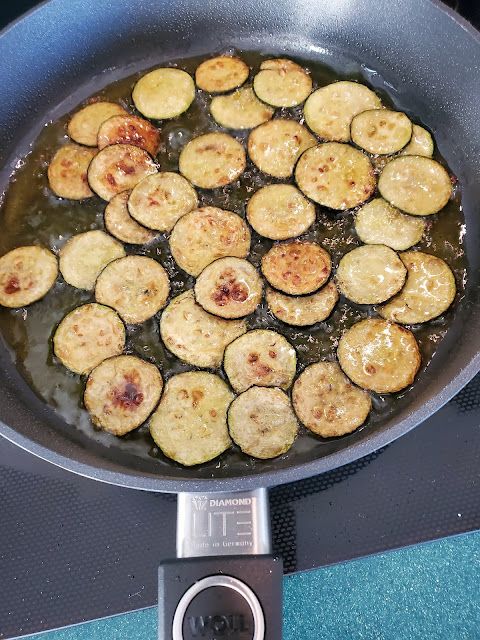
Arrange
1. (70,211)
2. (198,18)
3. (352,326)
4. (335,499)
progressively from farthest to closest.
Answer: (198,18)
(70,211)
(352,326)
(335,499)

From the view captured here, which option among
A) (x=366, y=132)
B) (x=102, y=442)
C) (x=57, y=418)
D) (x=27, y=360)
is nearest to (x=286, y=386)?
(x=102, y=442)

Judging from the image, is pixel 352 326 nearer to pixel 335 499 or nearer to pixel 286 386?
pixel 286 386

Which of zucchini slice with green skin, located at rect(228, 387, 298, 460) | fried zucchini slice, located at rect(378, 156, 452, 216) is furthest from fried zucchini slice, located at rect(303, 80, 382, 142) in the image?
zucchini slice with green skin, located at rect(228, 387, 298, 460)

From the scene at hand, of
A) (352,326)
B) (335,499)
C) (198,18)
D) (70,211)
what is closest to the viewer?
(335,499)

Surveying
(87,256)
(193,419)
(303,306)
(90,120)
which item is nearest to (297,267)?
(303,306)

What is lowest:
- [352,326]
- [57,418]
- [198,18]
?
[57,418]

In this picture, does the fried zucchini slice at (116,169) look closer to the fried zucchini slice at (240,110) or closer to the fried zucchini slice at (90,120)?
the fried zucchini slice at (90,120)

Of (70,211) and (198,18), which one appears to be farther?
(198,18)

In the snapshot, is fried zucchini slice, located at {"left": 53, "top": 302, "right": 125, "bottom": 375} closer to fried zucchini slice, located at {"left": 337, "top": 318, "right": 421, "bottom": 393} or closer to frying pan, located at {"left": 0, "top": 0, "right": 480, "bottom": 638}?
frying pan, located at {"left": 0, "top": 0, "right": 480, "bottom": 638}
